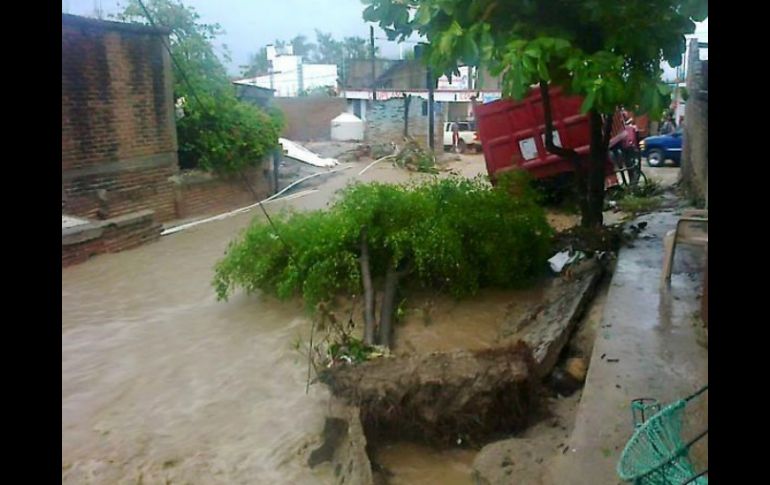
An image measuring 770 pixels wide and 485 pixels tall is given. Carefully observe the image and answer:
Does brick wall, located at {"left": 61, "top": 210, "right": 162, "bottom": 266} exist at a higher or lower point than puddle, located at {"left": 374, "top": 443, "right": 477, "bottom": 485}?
higher

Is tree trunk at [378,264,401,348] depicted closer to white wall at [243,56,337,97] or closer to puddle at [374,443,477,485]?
puddle at [374,443,477,485]

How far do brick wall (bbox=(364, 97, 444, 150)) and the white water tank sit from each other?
19 cm

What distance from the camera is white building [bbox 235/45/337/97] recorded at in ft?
40.9

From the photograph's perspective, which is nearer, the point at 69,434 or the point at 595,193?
the point at 69,434

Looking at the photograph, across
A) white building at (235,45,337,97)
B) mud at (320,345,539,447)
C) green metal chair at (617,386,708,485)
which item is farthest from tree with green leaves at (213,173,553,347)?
white building at (235,45,337,97)

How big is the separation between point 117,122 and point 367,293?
14.4 ft

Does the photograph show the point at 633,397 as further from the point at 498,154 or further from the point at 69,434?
the point at 498,154

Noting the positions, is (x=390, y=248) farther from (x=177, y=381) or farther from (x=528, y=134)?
(x=528, y=134)

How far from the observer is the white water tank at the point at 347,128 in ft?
49.9

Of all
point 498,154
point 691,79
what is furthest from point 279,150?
point 691,79

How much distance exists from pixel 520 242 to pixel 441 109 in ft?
41.7

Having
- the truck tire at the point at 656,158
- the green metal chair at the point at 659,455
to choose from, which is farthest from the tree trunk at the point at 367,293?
the truck tire at the point at 656,158

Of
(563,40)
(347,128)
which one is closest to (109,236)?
(563,40)
